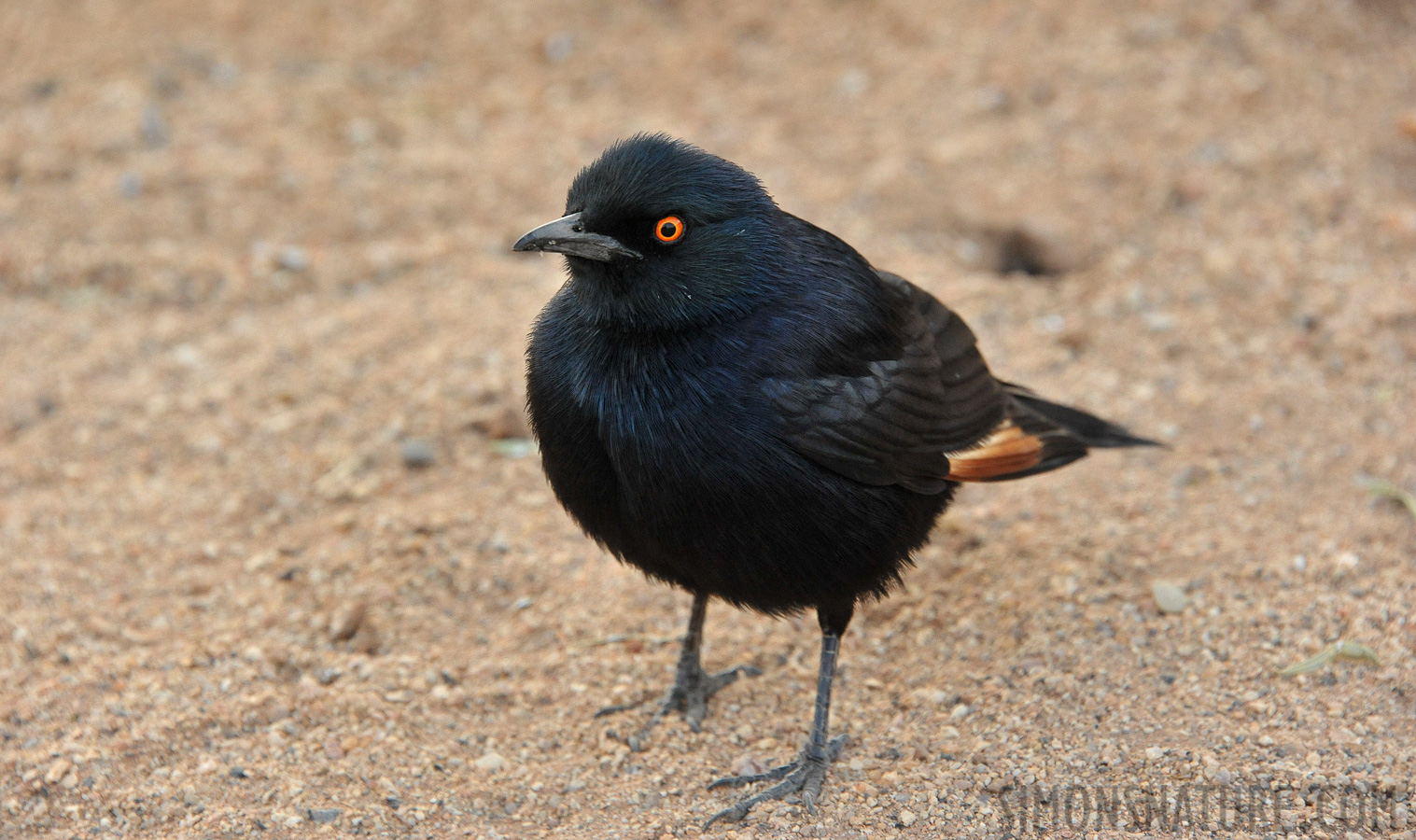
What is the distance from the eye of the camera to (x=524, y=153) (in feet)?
26.7

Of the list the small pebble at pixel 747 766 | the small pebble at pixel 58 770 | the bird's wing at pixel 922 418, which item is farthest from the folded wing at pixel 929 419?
the small pebble at pixel 58 770

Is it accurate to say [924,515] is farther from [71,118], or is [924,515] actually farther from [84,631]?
[71,118]

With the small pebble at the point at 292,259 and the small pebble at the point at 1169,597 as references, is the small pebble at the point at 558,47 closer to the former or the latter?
the small pebble at the point at 292,259

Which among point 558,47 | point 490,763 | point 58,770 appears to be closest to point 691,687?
point 490,763

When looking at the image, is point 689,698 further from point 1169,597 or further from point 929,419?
point 1169,597

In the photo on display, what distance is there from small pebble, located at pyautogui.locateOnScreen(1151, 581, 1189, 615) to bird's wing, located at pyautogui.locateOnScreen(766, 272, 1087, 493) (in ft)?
2.12

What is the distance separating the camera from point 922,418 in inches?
173

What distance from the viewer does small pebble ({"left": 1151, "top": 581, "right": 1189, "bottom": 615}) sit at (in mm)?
4988

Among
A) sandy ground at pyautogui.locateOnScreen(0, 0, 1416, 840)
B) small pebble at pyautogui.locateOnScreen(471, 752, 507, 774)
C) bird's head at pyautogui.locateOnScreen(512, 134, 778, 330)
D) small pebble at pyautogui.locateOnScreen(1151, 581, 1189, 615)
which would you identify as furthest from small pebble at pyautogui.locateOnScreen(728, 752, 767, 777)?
small pebble at pyautogui.locateOnScreen(1151, 581, 1189, 615)

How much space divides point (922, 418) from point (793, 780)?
135 centimetres

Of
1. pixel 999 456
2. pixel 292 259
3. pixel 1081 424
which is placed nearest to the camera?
pixel 999 456

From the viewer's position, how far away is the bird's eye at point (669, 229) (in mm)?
4004

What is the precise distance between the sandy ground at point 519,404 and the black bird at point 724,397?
891mm

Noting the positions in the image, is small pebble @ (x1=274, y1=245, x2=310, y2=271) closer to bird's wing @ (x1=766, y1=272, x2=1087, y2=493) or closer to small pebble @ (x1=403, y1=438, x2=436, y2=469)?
small pebble @ (x1=403, y1=438, x2=436, y2=469)
